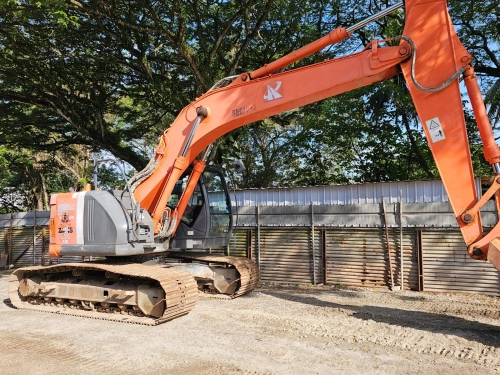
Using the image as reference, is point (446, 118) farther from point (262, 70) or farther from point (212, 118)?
point (212, 118)

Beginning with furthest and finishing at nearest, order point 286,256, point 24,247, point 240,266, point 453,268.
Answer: point 24,247 → point 286,256 → point 453,268 → point 240,266

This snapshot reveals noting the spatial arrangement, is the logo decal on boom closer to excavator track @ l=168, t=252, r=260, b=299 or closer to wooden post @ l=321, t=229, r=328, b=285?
excavator track @ l=168, t=252, r=260, b=299

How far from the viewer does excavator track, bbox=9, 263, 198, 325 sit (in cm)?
684

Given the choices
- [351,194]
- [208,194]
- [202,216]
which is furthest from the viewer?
[351,194]

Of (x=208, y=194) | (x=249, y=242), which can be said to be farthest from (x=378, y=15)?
(x=249, y=242)

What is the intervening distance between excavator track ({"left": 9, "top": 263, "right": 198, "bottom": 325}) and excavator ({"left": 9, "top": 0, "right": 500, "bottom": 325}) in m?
0.02

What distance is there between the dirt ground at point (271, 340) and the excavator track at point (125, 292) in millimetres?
171

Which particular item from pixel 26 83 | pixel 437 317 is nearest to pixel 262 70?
pixel 437 317

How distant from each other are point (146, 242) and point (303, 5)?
9619 millimetres

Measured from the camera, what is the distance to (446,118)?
5.79 metres

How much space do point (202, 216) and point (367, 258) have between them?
4207 millimetres

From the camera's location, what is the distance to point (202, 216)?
8.54 m

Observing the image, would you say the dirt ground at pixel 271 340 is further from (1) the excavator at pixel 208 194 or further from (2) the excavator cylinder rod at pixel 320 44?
(2) the excavator cylinder rod at pixel 320 44

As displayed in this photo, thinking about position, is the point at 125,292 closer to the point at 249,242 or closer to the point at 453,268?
the point at 249,242
